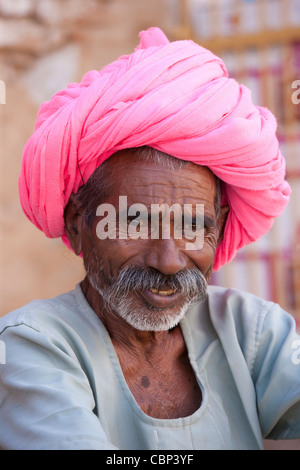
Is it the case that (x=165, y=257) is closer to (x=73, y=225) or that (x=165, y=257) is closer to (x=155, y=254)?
(x=155, y=254)

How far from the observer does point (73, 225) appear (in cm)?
244

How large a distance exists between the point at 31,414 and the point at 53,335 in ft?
0.94

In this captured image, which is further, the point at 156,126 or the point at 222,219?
the point at 222,219

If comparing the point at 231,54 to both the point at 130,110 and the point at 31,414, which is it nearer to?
the point at 130,110

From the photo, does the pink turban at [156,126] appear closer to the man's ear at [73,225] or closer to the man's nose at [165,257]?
the man's ear at [73,225]

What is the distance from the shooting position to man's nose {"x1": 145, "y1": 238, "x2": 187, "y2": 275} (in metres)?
2.07

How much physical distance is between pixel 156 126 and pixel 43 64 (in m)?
3.95

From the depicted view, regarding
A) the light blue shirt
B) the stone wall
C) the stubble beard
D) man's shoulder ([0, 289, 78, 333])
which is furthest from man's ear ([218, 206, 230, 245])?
the stone wall

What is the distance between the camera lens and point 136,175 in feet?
7.14

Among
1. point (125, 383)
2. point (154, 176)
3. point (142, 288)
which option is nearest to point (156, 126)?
point (154, 176)

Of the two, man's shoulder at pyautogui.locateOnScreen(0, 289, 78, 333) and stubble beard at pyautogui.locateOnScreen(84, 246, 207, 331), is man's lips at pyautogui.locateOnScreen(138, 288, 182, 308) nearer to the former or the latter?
stubble beard at pyautogui.locateOnScreen(84, 246, 207, 331)

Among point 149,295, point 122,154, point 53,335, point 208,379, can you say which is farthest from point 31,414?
point 122,154

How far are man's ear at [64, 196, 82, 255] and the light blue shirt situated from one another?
18 cm

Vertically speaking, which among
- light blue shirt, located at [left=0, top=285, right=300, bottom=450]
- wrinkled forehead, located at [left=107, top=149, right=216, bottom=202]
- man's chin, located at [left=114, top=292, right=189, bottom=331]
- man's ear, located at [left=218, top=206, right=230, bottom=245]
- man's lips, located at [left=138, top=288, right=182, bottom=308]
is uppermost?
wrinkled forehead, located at [left=107, top=149, right=216, bottom=202]
